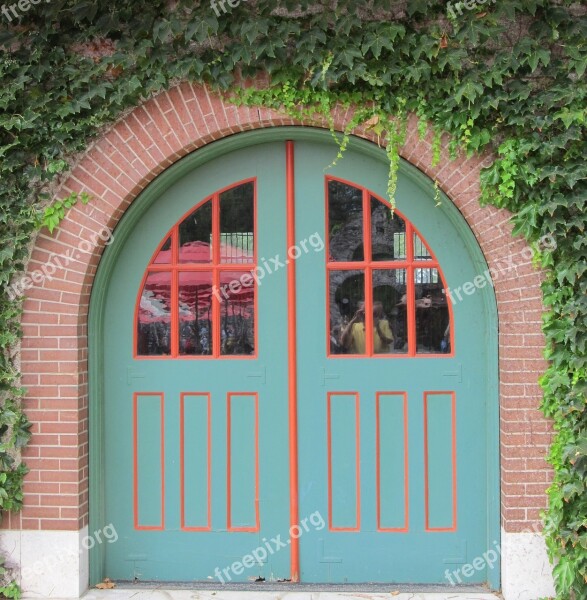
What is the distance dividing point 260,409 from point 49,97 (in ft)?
7.83

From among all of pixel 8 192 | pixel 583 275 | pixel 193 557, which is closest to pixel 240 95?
pixel 8 192

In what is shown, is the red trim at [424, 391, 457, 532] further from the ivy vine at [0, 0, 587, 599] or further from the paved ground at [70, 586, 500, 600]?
the ivy vine at [0, 0, 587, 599]

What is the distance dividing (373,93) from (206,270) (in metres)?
1.57

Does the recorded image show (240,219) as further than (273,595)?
Yes

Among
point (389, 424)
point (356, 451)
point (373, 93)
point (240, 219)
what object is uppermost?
point (373, 93)

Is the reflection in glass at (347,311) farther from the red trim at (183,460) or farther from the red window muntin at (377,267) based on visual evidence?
the red trim at (183,460)

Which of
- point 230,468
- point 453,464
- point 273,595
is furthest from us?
point 230,468

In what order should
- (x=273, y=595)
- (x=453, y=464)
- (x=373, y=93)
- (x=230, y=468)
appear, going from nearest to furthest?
(x=373, y=93) < (x=273, y=595) < (x=453, y=464) < (x=230, y=468)

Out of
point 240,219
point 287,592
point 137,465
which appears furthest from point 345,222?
point 287,592

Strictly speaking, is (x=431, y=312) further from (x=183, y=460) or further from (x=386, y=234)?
(x=183, y=460)

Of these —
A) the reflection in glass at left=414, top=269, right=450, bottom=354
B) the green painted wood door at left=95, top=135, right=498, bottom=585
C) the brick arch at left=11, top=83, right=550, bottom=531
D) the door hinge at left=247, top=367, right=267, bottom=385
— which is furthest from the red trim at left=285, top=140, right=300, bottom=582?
the reflection in glass at left=414, top=269, right=450, bottom=354

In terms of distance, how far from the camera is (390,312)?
462 cm

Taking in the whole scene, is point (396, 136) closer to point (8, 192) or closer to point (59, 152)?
point (59, 152)

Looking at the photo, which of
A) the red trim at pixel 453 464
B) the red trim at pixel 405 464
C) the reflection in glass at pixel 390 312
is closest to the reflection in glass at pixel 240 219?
the reflection in glass at pixel 390 312
